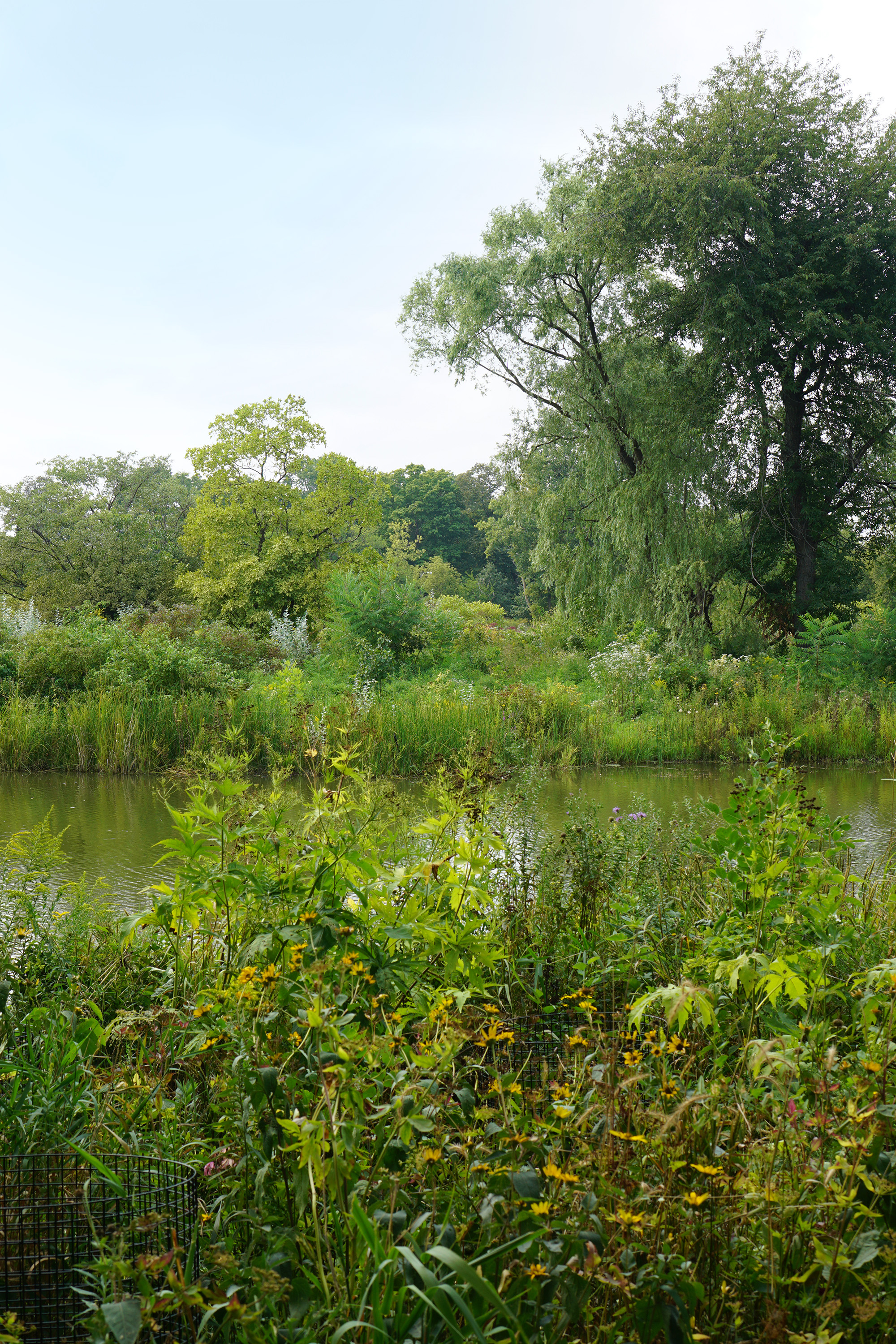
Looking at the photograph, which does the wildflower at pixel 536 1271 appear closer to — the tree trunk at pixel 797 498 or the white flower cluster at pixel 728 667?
Result: the white flower cluster at pixel 728 667

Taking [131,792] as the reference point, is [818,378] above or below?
above

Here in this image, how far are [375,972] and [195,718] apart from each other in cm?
785

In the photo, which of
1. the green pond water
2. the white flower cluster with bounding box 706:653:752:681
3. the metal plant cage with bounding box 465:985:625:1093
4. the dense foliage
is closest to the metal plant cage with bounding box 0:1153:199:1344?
the dense foliage

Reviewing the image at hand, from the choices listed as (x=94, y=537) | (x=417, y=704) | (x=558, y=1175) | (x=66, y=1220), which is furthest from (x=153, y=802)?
(x=94, y=537)

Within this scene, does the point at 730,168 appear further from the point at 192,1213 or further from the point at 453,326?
the point at 192,1213

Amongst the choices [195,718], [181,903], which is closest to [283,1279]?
[181,903]

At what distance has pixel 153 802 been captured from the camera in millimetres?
7109

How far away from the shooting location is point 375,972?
1.79m

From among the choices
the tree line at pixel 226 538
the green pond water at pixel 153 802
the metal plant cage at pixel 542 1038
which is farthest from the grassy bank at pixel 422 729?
the tree line at pixel 226 538

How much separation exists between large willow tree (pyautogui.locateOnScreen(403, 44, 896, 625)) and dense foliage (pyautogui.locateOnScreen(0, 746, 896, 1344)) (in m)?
12.9

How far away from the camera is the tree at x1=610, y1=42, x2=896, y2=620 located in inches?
Result: 552

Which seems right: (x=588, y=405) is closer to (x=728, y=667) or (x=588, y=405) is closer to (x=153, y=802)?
(x=728, y=667)

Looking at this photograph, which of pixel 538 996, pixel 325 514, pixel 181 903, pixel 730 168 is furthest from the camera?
pixel 325 514

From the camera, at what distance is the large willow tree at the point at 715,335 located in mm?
14156
